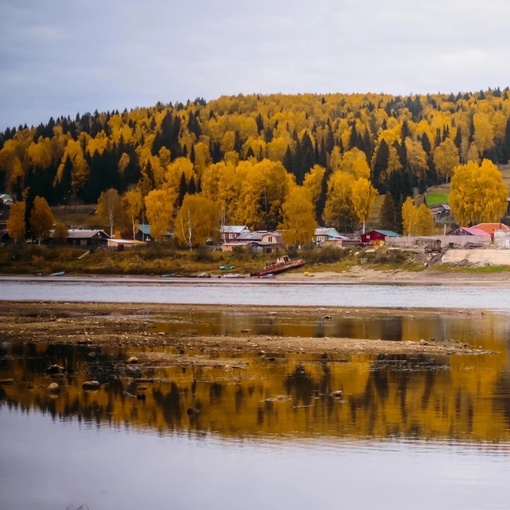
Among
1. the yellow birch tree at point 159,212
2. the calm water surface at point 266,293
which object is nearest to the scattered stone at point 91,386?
the calm water surface at point 266,293

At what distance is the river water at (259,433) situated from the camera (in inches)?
670

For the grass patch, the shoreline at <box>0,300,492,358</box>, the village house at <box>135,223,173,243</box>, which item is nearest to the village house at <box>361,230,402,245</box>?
the grass patch

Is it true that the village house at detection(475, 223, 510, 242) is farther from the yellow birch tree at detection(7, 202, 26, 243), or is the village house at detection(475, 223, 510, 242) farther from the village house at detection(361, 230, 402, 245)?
the yellow birch tree at detection(7, 202, 26, 243)

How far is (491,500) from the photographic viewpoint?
1650 cm

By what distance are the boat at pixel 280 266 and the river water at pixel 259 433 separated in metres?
68.4

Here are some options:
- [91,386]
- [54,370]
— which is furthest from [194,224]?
[91,386]

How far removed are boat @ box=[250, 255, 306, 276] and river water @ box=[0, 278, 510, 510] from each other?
6841cm

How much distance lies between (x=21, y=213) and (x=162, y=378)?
110 metres

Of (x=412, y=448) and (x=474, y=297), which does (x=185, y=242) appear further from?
(x=412, y=448)

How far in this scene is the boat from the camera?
103 meters

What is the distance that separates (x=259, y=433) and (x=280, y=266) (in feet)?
275

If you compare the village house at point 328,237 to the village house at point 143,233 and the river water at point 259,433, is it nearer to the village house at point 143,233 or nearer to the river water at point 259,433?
the village house at point 143,233

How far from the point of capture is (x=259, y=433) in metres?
20.9

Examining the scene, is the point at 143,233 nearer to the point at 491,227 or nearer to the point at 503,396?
the point at 491,227
